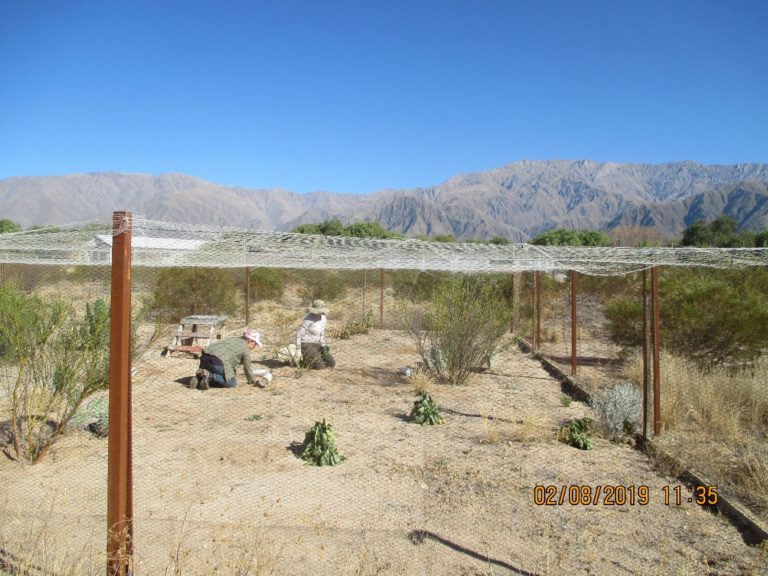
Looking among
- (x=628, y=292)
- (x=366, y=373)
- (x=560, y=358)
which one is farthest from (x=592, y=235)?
(x=366, y=373)

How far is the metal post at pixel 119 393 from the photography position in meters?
2.65

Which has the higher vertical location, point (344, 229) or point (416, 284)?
point (344, 229)

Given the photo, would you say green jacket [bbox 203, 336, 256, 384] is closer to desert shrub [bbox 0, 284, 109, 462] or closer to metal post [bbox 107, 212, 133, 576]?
desert shrub [bbox 0, 284, 109, 462]

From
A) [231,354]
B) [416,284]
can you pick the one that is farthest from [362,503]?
[416,284]

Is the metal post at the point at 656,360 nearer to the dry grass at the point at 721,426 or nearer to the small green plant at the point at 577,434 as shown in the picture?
the dry grass at the point at 721,426

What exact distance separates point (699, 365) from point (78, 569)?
823cm

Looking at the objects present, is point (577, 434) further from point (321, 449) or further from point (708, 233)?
point (708, 233)

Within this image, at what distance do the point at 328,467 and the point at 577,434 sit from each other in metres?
2.29

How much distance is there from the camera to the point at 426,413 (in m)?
6.22

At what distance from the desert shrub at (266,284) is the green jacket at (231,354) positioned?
6.83m

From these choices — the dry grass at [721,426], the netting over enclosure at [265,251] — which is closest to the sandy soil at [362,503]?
the dry grass at [721,426]

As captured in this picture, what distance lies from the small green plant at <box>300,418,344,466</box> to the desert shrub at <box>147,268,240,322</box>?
7.05 metres

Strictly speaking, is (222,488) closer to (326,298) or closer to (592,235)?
(326,298)
